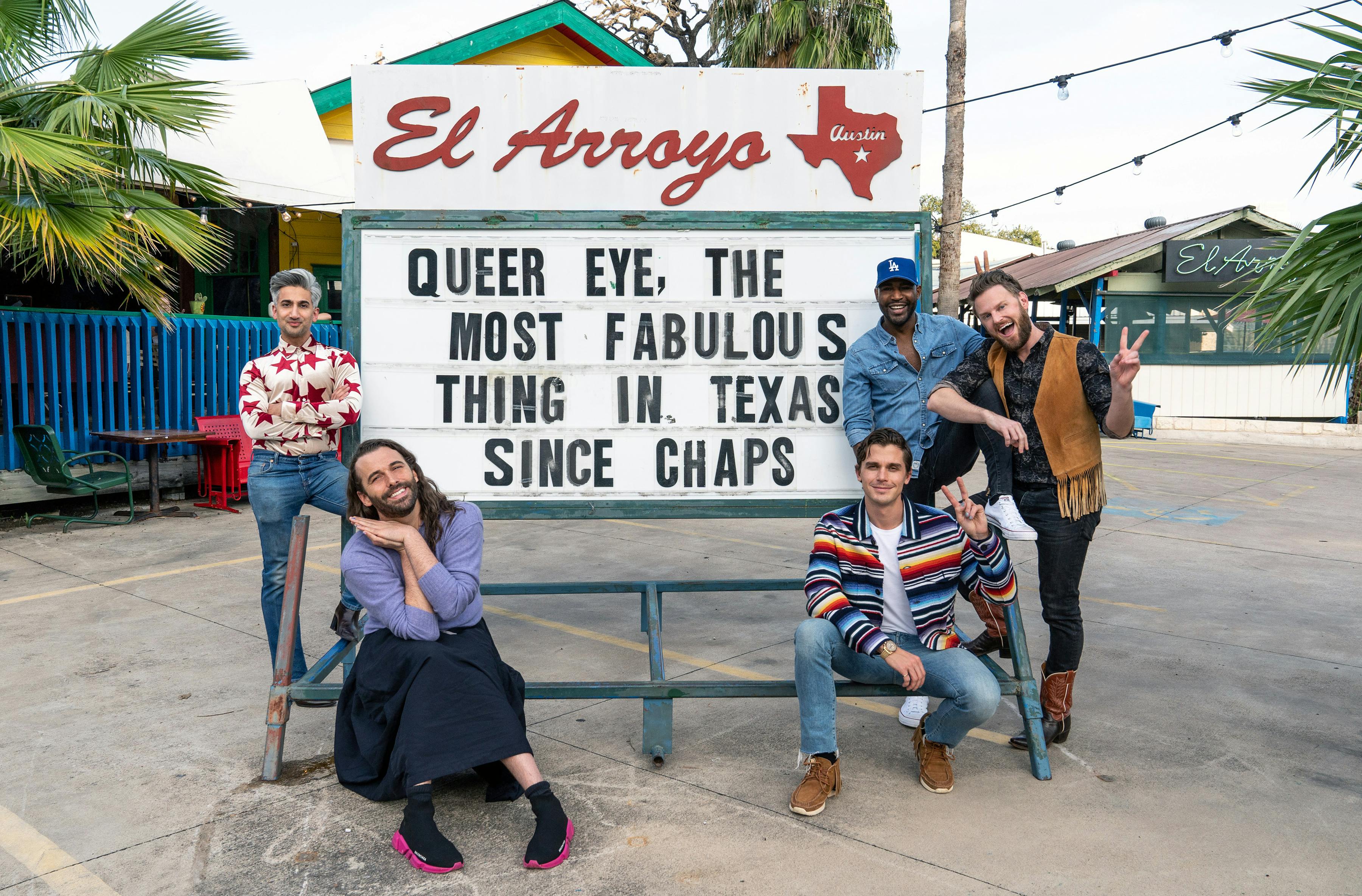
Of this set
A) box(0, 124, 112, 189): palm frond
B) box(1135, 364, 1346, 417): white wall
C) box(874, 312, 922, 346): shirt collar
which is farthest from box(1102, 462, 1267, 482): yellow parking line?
box(0, 124, 112, 189): palm frond

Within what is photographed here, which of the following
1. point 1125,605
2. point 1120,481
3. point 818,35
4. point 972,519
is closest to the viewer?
point 972,519

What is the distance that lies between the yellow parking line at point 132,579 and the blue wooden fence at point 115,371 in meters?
3.12

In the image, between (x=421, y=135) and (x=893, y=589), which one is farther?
(x=421, y=135)

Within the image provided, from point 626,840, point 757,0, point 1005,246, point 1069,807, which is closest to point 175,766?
point 626,840

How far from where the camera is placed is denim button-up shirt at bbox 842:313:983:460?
4.54 meters

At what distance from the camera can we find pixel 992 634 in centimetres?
525

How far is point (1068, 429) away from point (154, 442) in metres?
8.40

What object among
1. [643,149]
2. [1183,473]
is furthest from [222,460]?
[1183,473]

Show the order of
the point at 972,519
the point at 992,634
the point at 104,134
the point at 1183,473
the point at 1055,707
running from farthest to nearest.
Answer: the point at 1183,473 → the point at 104,134 → the point at 992,634 → the point at 1055,707 → the point at 972,519

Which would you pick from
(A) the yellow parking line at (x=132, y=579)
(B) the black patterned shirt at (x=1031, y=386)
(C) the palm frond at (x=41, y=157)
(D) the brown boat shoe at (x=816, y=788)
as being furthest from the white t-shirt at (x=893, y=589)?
(C) the palm frond at (x=41, y=157)

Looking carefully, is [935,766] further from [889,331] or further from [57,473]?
[57,473]

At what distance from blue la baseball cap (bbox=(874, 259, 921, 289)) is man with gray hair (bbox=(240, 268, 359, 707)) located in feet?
7.83

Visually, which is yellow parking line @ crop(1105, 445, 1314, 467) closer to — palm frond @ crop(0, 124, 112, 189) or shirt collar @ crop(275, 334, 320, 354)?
shirt collar @ crop(275, 334, 320, 354)

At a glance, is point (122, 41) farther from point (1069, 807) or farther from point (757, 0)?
point (757, 0)
